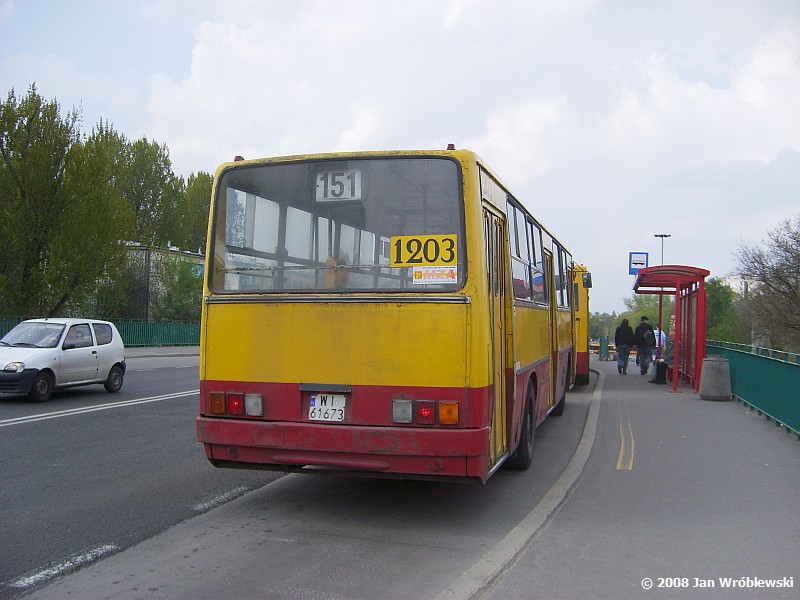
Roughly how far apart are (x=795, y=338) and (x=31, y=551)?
39.2m

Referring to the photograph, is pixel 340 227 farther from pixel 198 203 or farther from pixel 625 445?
pixel 198 203

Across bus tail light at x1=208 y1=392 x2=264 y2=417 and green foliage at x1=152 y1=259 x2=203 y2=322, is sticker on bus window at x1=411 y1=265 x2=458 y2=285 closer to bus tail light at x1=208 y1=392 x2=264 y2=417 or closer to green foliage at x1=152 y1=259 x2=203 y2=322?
bus tail light at x1=208 y1=392 x2=264 y2=417

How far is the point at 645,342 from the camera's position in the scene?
925 inches

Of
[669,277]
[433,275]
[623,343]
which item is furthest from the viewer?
[623,343]

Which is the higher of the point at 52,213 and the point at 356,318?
the point at 52,213

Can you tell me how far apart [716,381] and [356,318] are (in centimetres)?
1166

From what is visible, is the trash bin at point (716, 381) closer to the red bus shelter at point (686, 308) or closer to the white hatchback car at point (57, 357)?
the red bus shelter at point (686, 308)

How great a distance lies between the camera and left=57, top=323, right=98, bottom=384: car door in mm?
15148

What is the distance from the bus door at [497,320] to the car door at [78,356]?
11.0 metres

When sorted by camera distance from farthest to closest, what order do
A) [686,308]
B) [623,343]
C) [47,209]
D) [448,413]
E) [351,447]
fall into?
[47,209], [623,343], [686,308], [351,447], [448,413]

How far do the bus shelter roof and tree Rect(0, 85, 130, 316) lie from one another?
24539mm

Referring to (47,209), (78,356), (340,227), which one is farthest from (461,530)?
(47,209)

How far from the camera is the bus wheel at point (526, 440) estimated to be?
838cm

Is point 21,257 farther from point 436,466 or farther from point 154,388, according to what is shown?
point 436,466
